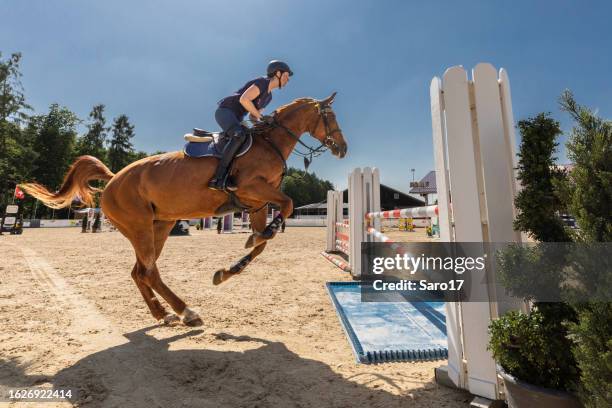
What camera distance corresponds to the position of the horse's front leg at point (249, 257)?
11.2ft

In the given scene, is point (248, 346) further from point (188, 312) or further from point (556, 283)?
point (556, 283)

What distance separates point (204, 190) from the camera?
326 centimetres

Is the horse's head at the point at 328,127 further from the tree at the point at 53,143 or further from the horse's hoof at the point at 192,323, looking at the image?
the tree at the point at 53,143

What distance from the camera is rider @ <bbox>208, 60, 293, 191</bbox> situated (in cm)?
318

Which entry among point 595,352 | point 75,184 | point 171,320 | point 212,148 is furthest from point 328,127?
point 75,184

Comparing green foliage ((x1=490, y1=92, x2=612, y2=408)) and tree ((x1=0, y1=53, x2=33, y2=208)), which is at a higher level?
tree ((x1=0, y1=53, x2=33, y2=208))

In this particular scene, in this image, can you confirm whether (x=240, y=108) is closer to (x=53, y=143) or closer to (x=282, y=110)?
(x=282, y=110)

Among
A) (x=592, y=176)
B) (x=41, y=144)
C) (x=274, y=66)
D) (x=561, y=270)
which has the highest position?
(x=41, y=144)

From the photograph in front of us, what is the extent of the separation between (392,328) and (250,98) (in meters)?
2.95

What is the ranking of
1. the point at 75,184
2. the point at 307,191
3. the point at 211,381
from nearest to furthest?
the point at 211,381, the point at 75,184, the point at 307,191

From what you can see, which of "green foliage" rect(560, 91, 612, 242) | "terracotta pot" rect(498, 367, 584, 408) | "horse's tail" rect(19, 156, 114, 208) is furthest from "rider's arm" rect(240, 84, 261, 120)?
"terracotta pot" rect(498, 367, 584, 408)

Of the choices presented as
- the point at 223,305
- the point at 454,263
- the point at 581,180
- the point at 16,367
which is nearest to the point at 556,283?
the point at 581,180

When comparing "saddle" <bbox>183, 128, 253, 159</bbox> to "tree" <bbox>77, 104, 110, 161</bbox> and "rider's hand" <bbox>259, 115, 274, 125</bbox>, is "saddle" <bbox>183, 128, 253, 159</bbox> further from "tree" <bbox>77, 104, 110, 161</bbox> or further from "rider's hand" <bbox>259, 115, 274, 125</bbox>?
"tree" <bbox>77, 104, 110, 161</bbox>

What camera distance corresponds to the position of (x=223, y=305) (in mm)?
4562
